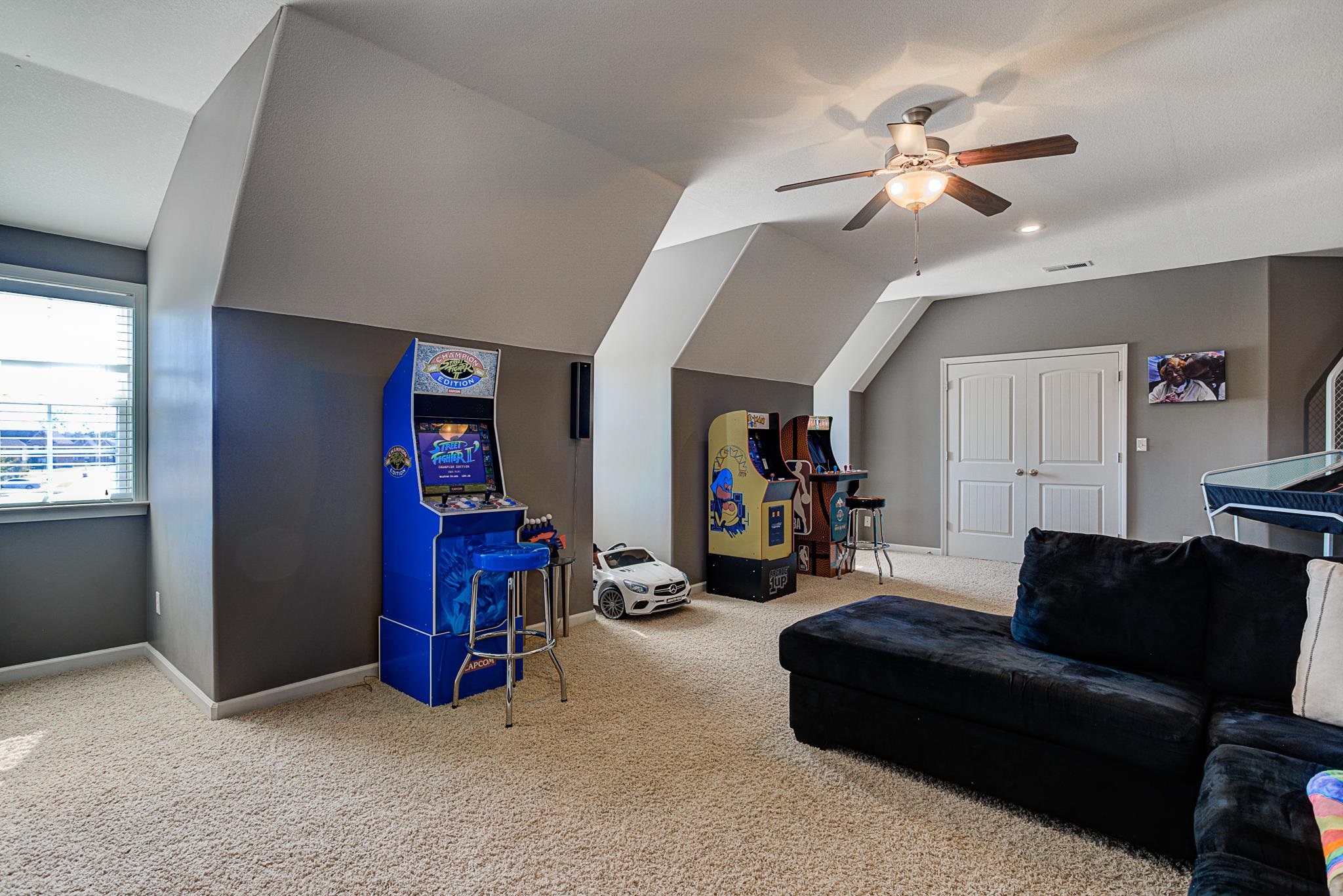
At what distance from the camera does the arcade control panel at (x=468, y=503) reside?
3.26 m

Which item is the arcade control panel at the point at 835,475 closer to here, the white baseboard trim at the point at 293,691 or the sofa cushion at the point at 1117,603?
the sofa cushion at the point at 1117,603

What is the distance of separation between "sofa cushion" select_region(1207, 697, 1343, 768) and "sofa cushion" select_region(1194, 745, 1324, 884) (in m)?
0.05

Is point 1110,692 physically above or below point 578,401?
below

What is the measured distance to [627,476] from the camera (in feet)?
19.1

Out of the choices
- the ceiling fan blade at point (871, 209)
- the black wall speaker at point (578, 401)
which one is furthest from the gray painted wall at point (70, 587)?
the ceiling fan blade at point (871, 209)

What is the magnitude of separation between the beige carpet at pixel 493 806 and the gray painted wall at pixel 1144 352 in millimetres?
4962

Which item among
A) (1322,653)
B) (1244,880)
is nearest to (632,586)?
(1322,653)

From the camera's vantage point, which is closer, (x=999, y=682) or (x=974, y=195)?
(x=999, y=682)

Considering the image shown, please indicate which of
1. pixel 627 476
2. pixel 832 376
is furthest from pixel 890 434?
pixel 627 476

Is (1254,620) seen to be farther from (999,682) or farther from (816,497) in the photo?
(816,497)

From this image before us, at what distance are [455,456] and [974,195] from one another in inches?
115

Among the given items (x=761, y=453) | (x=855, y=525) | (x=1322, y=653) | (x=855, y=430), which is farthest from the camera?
(x=855, y=430)

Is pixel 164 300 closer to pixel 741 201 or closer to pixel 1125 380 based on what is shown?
pixel 741 201

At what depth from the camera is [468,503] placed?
11.0ft
